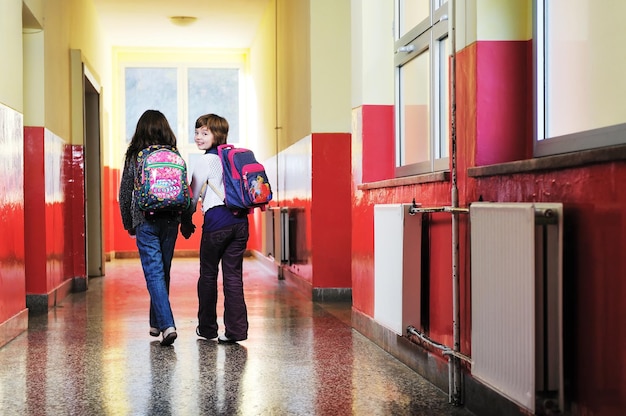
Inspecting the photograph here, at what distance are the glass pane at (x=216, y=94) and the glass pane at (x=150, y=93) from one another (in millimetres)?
286

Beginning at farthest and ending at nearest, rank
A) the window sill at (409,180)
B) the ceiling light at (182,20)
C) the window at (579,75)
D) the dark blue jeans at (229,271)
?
the ceiling light at (182,20) → the dark blue jeans at (229,271) → the window sill at (409,180) → the window at (579,75)

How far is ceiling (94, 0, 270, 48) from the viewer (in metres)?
10.5

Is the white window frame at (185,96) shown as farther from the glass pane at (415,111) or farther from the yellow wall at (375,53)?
the glass pane at (415,111)

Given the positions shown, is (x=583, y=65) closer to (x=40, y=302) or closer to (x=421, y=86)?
(x=421, y=86)

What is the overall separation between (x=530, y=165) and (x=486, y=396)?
84cm

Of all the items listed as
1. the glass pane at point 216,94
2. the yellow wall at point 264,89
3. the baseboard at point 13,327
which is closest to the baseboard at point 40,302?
the baseboard at point 13,327

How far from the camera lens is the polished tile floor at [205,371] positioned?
317 centimetres

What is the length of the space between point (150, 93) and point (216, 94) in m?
1.05

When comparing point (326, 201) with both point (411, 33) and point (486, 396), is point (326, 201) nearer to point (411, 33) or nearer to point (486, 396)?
point (411, 33)

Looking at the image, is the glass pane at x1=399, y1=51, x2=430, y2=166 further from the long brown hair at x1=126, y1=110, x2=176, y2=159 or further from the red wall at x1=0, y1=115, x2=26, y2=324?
the red wall at x1=0, y1=115, x2=26, y2=324

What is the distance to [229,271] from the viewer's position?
4652 millimetres

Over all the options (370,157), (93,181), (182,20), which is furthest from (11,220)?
(182,20)

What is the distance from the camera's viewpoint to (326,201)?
6.78 meters

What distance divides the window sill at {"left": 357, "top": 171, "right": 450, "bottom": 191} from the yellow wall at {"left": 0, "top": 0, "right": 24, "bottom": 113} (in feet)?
6.88
